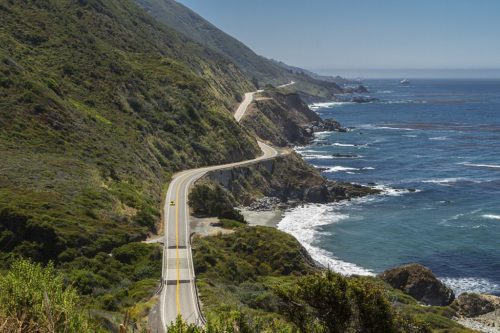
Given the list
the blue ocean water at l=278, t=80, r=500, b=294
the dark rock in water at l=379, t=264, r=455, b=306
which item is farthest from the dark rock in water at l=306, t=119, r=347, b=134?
the dark rock in water at l=379, t=264, r=455, b=306

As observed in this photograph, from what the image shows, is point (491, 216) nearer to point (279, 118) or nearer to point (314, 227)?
point (314, 227)

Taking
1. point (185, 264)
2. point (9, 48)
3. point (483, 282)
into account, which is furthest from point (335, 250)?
point (9, 48)

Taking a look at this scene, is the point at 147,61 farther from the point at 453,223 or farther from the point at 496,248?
the point at 496,248

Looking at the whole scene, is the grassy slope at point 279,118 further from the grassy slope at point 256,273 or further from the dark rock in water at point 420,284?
the dark rock in water at point 420,284

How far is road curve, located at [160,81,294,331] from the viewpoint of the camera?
1182 inches

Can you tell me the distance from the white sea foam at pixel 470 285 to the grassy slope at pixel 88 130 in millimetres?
28530

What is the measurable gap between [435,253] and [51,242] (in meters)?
38.5

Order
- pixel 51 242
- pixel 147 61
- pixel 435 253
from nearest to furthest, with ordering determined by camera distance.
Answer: pixel 51 242, pixel 435 253, pixel 147 61

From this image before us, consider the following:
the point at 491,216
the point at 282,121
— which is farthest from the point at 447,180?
the point at 282,121

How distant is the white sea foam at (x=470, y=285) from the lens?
4581 centimetres

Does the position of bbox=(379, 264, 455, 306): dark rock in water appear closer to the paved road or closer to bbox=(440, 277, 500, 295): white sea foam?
bbox=(440, 277, 500, 295): white sea foam

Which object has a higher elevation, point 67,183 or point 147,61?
point 147,61

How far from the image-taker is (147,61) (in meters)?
102

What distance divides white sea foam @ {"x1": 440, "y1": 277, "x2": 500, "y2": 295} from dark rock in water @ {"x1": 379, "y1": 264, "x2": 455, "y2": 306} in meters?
2.43
